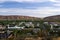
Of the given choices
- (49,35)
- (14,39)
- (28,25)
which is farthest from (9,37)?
(49,35)

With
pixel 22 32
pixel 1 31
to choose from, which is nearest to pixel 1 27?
pixel 1 31

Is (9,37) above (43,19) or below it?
below

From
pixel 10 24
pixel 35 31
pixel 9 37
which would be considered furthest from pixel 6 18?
pixel 35 31

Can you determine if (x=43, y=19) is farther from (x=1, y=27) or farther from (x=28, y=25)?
(x=1, y=27)

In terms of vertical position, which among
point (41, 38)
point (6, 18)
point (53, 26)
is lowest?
point (41, 38)

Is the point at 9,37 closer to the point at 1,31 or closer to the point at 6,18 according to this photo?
the point at 1,31

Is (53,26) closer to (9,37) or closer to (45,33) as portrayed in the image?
(45,33)

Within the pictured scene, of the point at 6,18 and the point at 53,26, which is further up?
the point at 6,18
